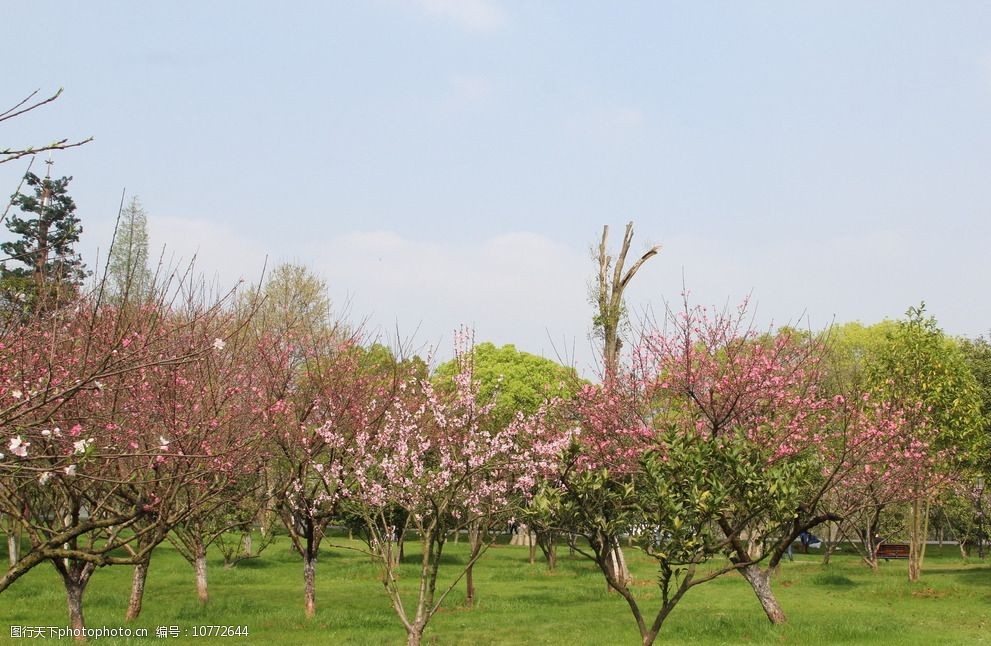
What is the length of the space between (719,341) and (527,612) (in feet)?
32.7

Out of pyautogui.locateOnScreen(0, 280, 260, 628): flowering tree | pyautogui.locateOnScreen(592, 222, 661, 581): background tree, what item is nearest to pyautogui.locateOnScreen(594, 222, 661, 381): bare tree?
pyautogui.locateOnScreen(592, 222, 661, 581): background tree

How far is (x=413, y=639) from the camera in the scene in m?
15.9

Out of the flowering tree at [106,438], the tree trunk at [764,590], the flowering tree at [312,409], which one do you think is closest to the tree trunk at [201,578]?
the flowering tree at [312,409]

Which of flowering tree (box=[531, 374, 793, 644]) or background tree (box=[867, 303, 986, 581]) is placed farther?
background tree (box=[867, 303, 986, 581])

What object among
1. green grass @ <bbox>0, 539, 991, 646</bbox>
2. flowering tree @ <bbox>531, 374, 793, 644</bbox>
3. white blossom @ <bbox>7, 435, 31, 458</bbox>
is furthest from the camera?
green grass @ <bbox>0, 539, 991, 646</bbox>

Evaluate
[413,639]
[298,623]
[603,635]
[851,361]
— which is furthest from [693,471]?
[851,361]

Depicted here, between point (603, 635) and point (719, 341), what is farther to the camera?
point (719, 341)

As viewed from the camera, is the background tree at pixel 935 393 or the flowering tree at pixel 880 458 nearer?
the flowering tree at pixel 880 458

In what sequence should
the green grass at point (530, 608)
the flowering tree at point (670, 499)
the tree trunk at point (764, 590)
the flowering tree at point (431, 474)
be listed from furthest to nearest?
the tree trunk at point (764, 590)
the green grass at point (530, 608)
the flowering tree at point (431, 474)
the flowering tree at point (670, 499)

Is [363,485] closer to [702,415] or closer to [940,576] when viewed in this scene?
[702,415]

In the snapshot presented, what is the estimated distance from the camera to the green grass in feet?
63.6

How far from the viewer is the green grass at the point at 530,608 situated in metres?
19.4

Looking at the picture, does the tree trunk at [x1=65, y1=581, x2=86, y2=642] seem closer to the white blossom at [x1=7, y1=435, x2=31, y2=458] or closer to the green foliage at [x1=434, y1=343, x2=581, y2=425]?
the white blossom at [x1=7, y1=435, x2=31, y2=458]

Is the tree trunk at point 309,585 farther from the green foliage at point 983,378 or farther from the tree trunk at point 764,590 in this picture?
the green foliage at point 983,378
